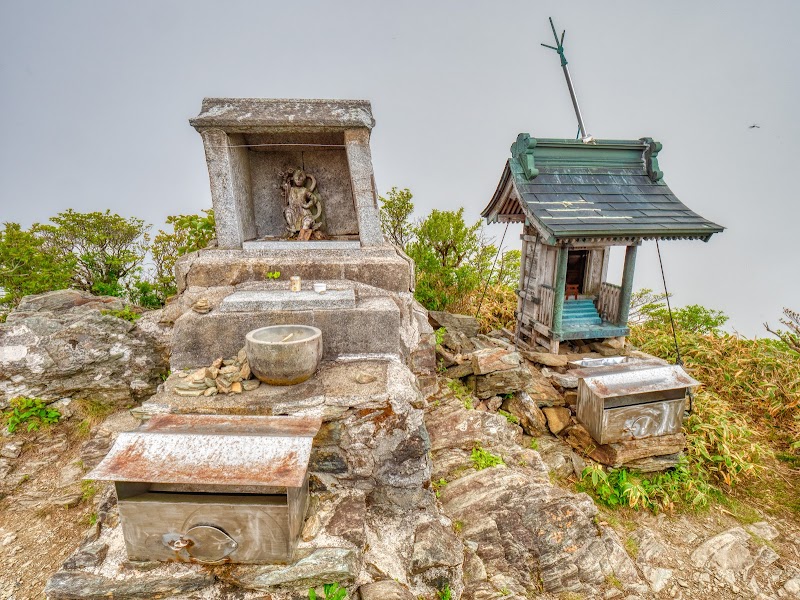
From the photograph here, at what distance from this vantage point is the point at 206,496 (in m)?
2.35

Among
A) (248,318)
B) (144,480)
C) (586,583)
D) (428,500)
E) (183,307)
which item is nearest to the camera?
(144,480)

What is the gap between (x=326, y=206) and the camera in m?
5.72

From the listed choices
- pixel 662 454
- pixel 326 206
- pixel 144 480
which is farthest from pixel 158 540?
pixel 662 454

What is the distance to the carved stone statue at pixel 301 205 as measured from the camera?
538 centimetres

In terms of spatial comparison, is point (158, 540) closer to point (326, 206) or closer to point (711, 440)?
point (326, 206)

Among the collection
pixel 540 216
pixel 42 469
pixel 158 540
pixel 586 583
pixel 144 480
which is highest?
pixel 540 216

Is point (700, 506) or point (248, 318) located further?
point (700, 506)

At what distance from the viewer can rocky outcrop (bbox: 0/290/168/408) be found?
428 cm

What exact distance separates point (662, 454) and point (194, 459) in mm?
6003

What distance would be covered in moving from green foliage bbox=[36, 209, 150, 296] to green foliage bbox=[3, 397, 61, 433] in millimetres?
3146

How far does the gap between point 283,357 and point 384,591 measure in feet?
5.45

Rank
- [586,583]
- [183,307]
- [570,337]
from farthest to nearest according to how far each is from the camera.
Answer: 1. [570,337]
2. [183,307]
3. [586,583]

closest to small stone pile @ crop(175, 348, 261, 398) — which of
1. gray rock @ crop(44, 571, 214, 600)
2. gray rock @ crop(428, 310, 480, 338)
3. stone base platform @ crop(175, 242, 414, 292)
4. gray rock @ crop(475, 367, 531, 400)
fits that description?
gray rock @ crop(44, 571, 214, 600)

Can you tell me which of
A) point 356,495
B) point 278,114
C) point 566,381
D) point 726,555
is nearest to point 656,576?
point 726,555
